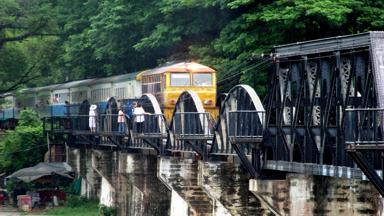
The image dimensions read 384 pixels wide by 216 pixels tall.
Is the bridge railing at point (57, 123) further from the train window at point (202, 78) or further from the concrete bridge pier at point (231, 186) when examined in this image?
the concrete bridge pier at point (231, 186)

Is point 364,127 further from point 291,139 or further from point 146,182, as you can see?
point 146,182

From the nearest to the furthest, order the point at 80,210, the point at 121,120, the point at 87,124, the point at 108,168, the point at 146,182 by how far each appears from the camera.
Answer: the point at 121,120
the point at 146,182
the point at 108,168
the point at 87,124
the point at 80,210

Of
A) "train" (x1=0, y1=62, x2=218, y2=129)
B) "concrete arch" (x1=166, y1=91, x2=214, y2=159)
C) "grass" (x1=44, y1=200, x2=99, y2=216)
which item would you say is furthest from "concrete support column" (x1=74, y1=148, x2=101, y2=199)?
"concrete arch" (x1=166, y1=91, x2=214, y2=159)

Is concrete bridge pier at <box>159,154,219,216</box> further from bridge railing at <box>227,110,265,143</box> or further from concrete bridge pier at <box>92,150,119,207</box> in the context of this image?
concrete bridge pier at <box>92,150,119,207</box>

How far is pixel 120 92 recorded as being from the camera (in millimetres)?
65688

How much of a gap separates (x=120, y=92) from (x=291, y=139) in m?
32.4

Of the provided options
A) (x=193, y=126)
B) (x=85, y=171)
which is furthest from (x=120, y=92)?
(x=193, y=126)

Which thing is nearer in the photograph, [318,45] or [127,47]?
[318,45]

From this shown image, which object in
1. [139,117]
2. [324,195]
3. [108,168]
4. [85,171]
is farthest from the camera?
[85,171]

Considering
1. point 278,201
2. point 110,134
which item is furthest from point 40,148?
point 278,201

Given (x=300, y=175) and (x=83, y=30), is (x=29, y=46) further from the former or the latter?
(x=300, y=175)

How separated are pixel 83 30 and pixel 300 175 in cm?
4701

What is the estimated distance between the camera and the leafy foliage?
75875 millimetres

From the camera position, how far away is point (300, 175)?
3522 cm
